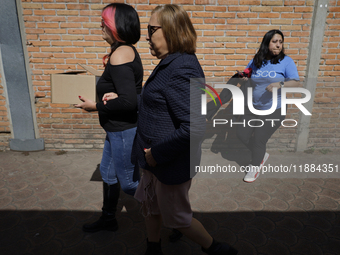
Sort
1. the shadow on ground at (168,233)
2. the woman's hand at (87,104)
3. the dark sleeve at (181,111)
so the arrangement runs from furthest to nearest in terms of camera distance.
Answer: the shadow on ground at (168,233) → the woman's hand at (87,104) → the dark sleeve at (181,111)

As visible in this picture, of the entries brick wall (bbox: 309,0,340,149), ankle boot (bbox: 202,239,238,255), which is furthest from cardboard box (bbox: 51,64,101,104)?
brick wall (bbox: 309,0,340,149)

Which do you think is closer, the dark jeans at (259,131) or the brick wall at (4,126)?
the dark jeans at (259,131)

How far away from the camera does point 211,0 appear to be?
152 inches

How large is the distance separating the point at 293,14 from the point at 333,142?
2.48 metres

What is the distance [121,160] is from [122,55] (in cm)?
88

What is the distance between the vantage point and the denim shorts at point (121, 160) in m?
2.13

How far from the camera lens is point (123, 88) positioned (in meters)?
1.89

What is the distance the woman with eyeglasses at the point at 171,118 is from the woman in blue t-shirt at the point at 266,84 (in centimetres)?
200

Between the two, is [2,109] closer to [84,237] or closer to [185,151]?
[84,237]

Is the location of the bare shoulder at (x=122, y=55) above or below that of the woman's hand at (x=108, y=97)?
above

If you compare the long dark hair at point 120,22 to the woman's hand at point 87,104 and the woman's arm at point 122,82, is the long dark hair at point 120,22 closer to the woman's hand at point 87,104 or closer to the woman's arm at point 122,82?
the woman's arm at point 122,82

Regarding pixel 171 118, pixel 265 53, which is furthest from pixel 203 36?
pixel 171 118

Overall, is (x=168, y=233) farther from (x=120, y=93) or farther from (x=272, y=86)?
(x=272, y=86)

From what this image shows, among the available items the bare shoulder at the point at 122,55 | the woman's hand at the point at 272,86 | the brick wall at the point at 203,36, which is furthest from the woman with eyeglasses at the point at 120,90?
the brick wall at the point at 203,36
